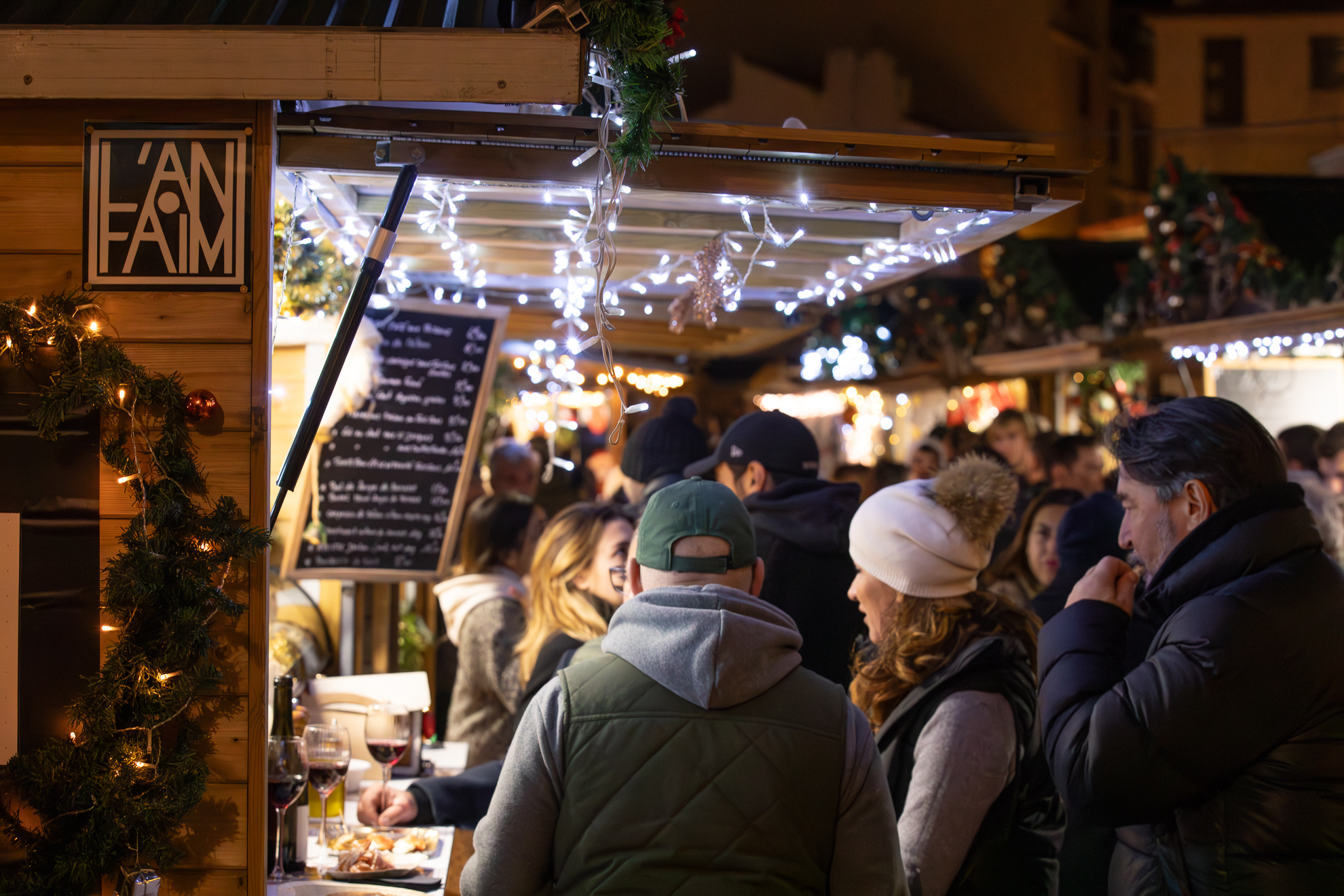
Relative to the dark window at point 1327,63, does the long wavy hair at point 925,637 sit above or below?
below

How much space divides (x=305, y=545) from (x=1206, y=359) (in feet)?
21.2

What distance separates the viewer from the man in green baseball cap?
5.64 feet

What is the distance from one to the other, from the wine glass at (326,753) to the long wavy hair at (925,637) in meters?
1.23

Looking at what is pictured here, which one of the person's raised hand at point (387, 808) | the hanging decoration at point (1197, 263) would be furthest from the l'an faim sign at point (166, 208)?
the hanging decoration at point (1197, 263)

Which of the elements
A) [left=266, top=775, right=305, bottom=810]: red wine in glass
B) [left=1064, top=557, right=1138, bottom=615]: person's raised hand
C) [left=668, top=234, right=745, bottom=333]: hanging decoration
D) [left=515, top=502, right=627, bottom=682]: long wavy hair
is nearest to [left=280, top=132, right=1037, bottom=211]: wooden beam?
[left=668, top=234, right=745, bottom=333]: hanging decoration

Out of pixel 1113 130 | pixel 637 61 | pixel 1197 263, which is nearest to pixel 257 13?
pixel 637 61

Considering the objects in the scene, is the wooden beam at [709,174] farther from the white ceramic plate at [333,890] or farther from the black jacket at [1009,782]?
the white ceramic plate at [333,890]

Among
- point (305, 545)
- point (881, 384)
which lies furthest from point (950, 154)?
point (881, 384)

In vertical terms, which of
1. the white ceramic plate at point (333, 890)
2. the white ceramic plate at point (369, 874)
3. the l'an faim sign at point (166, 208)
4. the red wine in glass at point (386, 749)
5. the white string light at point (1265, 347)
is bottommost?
the white ceramic plate at point (369, 874)

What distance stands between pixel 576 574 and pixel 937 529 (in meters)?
1.50

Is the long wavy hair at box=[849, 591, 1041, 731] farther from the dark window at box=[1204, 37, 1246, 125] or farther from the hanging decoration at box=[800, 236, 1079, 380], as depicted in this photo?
the dark window at box=[1204, 37, 1246, 125]

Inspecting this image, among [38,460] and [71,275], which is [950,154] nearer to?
[71,275]

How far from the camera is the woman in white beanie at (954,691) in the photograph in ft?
7.32

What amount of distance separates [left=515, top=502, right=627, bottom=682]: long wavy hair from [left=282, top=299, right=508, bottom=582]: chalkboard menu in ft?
2.94
